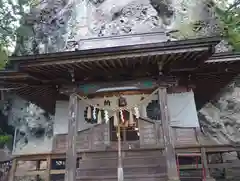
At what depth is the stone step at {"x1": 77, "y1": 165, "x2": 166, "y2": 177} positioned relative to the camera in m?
7.47

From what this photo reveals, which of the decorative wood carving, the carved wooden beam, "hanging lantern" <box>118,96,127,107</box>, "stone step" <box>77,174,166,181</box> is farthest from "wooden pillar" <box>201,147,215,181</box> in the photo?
"hanging lantern" <box>118,96,127,107</box>

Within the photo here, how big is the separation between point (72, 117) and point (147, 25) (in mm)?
8722

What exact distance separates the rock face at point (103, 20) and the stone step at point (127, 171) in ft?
20.6

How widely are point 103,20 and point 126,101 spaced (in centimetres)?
973

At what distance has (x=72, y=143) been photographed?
762 cm

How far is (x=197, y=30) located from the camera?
19.1 metres

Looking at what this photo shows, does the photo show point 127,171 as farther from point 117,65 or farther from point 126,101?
point 117,65

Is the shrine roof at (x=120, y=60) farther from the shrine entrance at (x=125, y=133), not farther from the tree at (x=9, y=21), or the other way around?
the tree at (x=9, y=21)

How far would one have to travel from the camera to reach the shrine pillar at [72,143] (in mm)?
7172

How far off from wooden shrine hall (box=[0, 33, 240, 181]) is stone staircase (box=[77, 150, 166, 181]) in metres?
0.03

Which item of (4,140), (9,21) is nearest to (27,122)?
(4,140)

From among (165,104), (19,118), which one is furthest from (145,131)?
(19,118)

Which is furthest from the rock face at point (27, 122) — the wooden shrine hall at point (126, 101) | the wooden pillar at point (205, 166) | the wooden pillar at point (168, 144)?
the wooden pillar at point (205, 166)

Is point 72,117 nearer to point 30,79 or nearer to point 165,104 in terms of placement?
point 30,79
